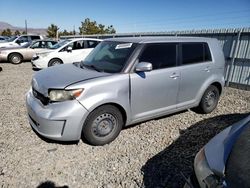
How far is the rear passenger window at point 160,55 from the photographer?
13.9 feet

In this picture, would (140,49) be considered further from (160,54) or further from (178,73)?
(178,73)

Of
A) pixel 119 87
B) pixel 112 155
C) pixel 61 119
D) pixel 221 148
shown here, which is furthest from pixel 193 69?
pixel 221 148

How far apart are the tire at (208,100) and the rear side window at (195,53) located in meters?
0.72

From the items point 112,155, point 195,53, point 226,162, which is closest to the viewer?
point 226,162

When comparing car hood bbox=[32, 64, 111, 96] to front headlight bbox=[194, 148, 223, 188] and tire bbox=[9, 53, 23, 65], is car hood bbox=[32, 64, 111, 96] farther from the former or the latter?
tire bbox=[9, 53, 23, 65]

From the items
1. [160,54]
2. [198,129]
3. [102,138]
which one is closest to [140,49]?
[160,54]

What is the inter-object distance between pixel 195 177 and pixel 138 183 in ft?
3.92

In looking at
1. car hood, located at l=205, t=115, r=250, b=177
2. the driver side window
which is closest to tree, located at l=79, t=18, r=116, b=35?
the driver side window

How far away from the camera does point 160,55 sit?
14.5ft

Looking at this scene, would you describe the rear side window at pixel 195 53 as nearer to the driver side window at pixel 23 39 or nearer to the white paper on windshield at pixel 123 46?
the white paper on windshield at pixel 123 46

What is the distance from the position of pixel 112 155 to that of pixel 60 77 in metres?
1.53

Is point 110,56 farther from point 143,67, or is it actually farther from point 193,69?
point 193,69

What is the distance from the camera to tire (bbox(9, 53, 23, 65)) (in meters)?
14.1

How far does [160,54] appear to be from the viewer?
14.5 feet
